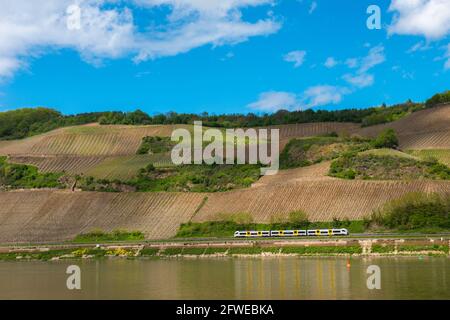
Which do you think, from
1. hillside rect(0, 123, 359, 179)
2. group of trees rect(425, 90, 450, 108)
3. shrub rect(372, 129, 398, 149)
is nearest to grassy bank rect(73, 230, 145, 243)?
hillside rect(0, 123, 359, 179)

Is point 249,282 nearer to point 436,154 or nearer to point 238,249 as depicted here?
point 238,249

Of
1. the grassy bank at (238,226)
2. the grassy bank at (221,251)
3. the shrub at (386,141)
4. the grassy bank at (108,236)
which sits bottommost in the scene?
the grassy bank at (221,251)

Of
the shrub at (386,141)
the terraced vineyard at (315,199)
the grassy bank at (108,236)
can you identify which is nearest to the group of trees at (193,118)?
the shrub at (386,141)

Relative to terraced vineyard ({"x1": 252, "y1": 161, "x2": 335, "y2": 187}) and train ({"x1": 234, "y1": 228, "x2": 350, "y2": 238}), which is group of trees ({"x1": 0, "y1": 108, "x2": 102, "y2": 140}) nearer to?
terraced vineyard ({"x1": 252, "y1": 161, "x2": 335, "y2": 187})

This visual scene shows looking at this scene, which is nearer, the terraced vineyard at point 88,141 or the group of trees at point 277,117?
the terraced vineyard at point 88,141

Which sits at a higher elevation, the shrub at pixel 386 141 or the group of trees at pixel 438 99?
the group of trees at pixel 438 99

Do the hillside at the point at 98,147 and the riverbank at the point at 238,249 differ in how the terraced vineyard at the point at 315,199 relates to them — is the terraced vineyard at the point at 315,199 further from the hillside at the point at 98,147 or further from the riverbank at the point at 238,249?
the hillside at the point at 98,147
